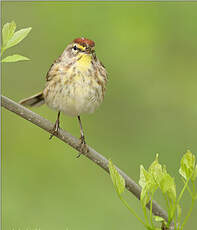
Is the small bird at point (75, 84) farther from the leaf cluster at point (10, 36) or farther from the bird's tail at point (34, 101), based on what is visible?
the leaf cluster at point (10, 36)

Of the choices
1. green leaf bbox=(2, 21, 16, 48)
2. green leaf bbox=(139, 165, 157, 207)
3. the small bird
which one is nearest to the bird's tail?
the small bird

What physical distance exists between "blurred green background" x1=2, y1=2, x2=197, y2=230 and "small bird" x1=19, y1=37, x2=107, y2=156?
3.37ft

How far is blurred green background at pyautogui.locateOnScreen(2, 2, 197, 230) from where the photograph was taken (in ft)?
14.2

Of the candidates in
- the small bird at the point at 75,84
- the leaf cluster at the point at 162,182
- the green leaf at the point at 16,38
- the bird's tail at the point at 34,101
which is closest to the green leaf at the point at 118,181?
the leaf cluster at the point at 162,182

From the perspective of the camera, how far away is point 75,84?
3.38 metres

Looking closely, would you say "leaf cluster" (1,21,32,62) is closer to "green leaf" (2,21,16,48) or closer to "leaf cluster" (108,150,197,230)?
"green leaf" (2,21,16,48)

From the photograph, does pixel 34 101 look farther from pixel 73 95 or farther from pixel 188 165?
pixel 188 165

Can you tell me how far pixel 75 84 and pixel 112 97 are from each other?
1726mm

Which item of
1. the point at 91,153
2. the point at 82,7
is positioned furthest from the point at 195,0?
the point at 91,153

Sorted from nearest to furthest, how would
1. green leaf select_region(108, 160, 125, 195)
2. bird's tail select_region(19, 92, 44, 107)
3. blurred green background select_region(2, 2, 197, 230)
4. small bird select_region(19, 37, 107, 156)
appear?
green leaf select_region(108, 160, 125, 195) < small bird select_region(19, 37, 107, 156) < bird's tail select_region(19, 92, 44, 107) < blurred green background select_region(2, 2, 197, 230)

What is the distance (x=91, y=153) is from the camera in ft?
6.22

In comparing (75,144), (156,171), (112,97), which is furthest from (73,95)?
(156,171)

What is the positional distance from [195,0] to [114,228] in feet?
7.50

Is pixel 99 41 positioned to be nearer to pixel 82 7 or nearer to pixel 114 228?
pixel 82 7
